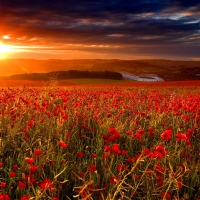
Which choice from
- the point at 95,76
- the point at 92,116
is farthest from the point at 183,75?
the point at 92,116

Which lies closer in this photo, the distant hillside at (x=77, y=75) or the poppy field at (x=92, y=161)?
the poppy field at (x=92, y=161)

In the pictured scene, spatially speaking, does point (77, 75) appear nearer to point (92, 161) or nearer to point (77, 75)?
point (77, 75)

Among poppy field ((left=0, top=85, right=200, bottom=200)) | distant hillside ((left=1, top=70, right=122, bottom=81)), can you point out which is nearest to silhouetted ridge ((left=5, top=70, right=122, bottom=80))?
distant hillside ((left=1, top=70, right=122, bottom=81))

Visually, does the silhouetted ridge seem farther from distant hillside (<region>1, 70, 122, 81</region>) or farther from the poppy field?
the poppy field

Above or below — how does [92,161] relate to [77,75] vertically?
below

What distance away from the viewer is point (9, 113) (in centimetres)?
517

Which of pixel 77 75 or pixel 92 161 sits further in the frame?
pixel 77 75

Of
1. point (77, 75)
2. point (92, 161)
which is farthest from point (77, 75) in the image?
point (92, 161)

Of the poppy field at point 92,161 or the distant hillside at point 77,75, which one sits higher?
the distant hillside at point 77,75

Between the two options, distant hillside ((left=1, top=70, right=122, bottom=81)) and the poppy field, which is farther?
distant hillside ((left=1, top=70, right=122, bottom=81))

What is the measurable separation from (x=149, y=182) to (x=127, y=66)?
66010 mm

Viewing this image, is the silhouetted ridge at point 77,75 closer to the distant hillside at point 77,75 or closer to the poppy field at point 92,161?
the distant hillside at point 77,75

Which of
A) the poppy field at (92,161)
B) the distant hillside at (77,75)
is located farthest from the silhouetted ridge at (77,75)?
the poppy field at (92,161)

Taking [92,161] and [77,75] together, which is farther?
[77,75]
